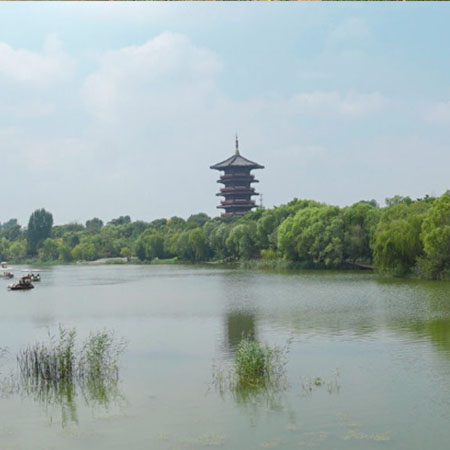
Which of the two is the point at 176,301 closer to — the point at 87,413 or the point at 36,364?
the point at 36,364

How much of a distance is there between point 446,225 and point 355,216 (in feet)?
52.6

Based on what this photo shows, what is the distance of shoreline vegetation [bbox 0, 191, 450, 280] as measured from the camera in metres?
Answer: 34.4

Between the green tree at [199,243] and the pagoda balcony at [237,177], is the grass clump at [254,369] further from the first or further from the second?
the pagoda balcony at [237,177]

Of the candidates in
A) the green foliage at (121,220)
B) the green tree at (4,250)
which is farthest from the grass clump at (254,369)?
the green foliage at (121,220)

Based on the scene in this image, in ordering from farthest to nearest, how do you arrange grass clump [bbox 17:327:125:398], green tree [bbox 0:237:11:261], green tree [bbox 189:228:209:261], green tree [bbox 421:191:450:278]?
1. green tree [bbox 0:237:11:261]
2. green tree [bbox 189:228:209:261]
3. green tree [bbox 421:191:450:278]
4. grass clump [bbox 17:327:125:398]

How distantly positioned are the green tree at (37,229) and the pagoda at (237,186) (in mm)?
27772

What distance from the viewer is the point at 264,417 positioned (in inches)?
Result: 404

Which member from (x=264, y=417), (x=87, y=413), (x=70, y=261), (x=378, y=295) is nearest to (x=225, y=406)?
(x=264, y=417)

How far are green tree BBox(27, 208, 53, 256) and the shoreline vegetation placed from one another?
0.49 ft

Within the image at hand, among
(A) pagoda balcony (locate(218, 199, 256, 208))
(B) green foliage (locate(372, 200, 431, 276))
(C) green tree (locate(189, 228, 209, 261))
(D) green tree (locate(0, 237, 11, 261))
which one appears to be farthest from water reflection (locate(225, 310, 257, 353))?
(D) green tree (locate(0, 237, 11, 261))

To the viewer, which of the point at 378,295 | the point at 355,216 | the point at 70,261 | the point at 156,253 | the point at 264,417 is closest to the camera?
the point at 264,417

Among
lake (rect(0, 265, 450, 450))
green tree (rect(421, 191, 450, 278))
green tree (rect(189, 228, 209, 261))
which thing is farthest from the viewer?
green tree (rect(189, 228, 209, 261))

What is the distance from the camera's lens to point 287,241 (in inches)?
2040

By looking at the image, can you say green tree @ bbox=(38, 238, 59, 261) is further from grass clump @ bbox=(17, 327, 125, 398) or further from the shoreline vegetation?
grass clump @ bbox=(17, 327, 125, 398)
